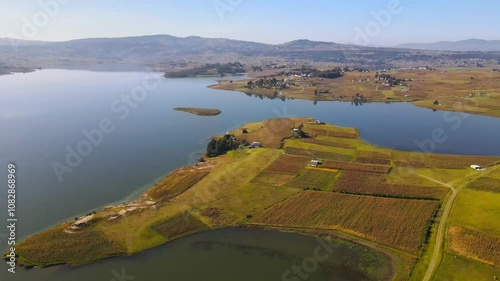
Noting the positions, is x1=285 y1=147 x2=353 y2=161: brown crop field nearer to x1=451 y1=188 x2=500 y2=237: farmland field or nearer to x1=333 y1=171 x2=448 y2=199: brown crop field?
x1=333 y1=171 x2=448 y2=199: brown crop field

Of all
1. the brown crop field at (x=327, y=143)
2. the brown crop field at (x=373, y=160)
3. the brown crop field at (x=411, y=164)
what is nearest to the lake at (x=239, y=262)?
the brown crop field at (x=373, y=160)

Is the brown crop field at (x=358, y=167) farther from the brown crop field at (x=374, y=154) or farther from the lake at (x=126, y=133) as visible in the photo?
the lake at (x=126, y=133)

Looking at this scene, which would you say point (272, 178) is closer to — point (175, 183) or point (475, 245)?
point (175, 183)

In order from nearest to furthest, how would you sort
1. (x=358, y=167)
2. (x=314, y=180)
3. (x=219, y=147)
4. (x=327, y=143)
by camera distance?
(x=314, y=180)
(x=358, y=167)
(x=219, y=147)
(x=327, y=143)

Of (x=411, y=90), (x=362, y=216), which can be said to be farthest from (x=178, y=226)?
(x=411, y=90)

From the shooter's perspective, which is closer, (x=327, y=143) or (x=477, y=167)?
(x=477, y=167)

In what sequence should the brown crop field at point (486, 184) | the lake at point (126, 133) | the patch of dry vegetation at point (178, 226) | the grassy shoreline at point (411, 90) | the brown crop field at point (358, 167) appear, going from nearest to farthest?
1. the patch of dry vegetation at point (178, 226)
2. the brown crop field at point (486, 184)
3. the lake at point (126, 133)
4. the brown crop field at point (358, 167)
5. the grassy shoreline at point (411, 90)
